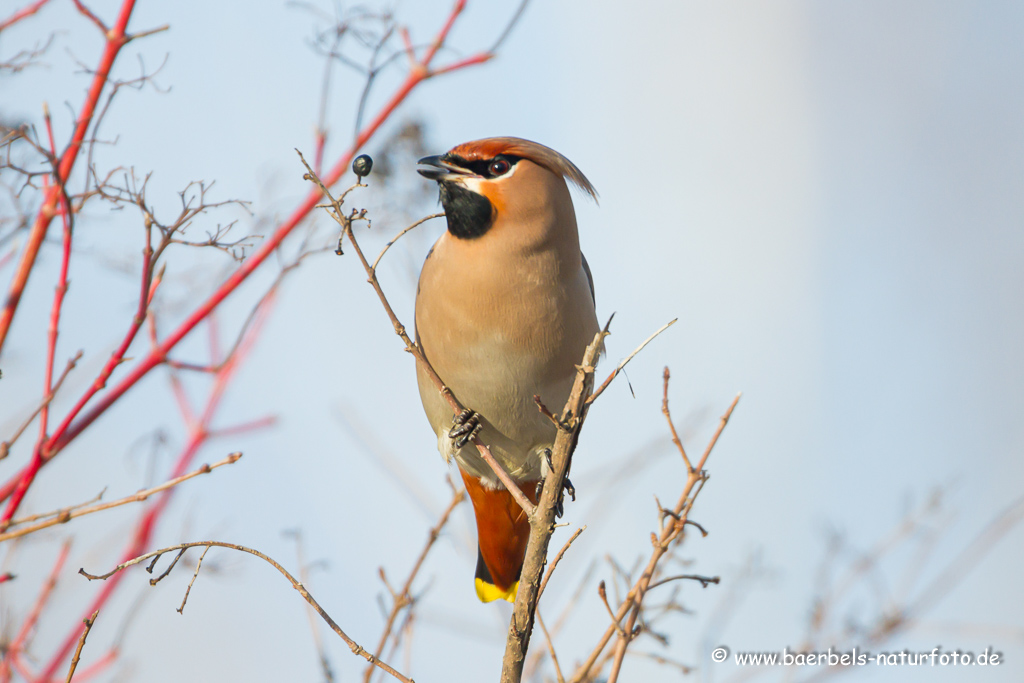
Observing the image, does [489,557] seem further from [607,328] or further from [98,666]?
[607,328]

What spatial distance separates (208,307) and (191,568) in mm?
735

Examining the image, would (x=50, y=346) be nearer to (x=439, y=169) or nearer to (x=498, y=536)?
(x=439, y=169)

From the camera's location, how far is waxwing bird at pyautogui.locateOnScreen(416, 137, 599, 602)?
218 cm

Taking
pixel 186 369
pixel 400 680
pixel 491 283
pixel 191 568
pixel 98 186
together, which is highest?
pixel 491 283

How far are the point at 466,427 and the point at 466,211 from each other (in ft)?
1.91

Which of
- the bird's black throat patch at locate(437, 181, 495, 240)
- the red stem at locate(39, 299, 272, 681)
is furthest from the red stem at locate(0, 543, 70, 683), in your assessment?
the bird's black throat patch at locate(437, 181, 495, 240)

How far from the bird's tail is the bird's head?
84 centimetres

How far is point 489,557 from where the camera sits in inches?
107

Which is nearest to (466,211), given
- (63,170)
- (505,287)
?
(505,287)

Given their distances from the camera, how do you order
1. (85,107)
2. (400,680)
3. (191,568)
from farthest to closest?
(191,568) < (85,107) < (400,680)

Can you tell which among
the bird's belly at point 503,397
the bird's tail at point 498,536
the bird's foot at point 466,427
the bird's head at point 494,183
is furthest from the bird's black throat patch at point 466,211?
the bird's tail at point 498,536

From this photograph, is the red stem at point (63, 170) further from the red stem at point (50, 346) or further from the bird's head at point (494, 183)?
the bird's head at point (494, 183)

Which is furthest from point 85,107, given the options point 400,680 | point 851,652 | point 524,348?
point 851,652

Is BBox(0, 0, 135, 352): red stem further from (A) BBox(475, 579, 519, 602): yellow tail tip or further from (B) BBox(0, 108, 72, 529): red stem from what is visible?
(A) BBox(475, 579, 519, 602): yellow tail tip
